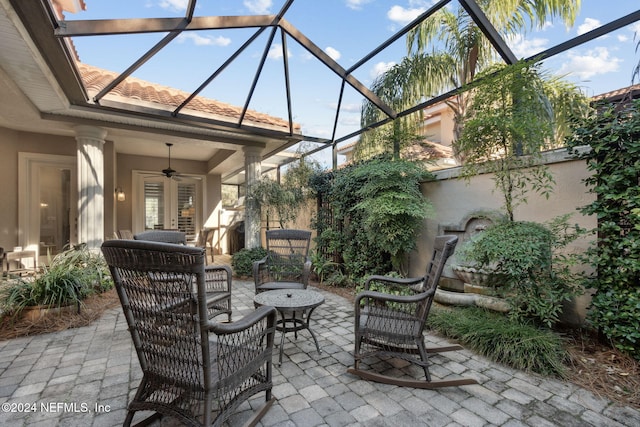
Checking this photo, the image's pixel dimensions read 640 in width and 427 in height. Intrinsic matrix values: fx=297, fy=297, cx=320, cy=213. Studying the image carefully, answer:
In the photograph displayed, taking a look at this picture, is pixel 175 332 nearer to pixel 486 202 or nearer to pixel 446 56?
pixel 486 202

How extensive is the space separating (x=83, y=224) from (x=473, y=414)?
5871 millimetres

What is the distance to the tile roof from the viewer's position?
4641mm

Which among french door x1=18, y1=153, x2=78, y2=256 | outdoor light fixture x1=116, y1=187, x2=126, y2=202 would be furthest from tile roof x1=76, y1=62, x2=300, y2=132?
outdoor light fixture x1=116, y1=187, x2=126, y2=202

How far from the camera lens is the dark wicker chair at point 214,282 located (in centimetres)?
296

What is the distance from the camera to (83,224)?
194 inches

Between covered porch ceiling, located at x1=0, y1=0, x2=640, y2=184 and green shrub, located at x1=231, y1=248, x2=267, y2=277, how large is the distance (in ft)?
7.49

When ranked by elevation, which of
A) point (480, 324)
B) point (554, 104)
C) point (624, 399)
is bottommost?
point (624, 399)

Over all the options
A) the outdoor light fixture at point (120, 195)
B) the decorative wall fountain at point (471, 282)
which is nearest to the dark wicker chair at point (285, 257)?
the decorative wall fountain at point (471, 282)

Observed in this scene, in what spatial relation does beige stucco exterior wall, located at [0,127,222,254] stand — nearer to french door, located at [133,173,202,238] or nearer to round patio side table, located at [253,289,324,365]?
french door, located at [133,173,202,238]

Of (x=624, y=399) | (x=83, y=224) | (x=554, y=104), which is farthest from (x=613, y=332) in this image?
(x=83, y=224)

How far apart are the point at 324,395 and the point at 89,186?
16.8ft

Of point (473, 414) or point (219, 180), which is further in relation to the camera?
point (219, 180)

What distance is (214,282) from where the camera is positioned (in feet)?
11.4

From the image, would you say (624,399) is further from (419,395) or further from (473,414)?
(419,395)
